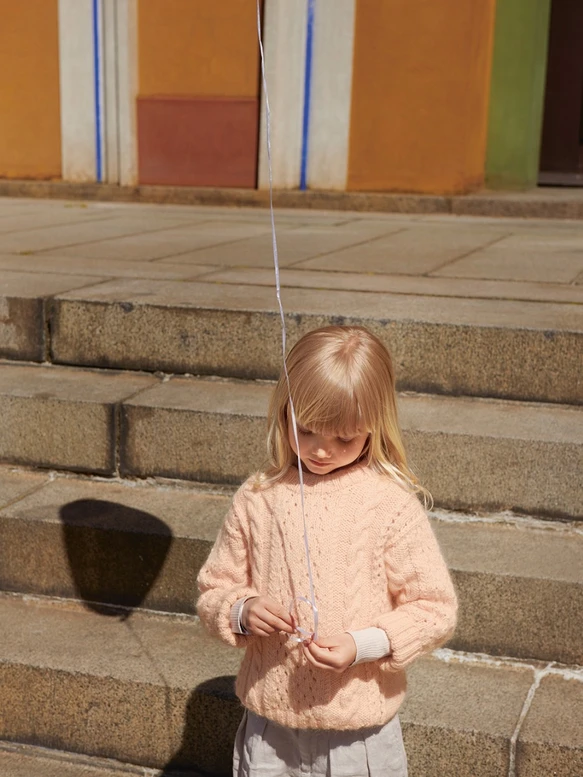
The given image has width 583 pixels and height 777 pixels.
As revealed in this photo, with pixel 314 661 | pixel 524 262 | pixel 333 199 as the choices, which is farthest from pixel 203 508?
pixel 333 199

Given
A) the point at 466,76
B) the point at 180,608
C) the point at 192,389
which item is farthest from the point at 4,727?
the point at 466,76

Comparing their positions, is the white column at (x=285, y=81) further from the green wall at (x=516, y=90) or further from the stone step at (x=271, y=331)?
the stone step at (x=271, y=331)

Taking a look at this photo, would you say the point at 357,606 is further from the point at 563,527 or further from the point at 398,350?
the point at 398,350

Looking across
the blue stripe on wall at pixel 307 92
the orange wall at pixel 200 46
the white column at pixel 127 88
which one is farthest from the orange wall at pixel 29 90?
the blue stripe on wall at pixel 307 92

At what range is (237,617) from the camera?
5.74ft

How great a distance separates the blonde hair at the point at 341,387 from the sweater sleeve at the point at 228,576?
0.20 meters

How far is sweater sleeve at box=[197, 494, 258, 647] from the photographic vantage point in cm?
179

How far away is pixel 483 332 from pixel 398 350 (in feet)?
0.87

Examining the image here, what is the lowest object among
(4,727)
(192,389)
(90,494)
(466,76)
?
(4,727)

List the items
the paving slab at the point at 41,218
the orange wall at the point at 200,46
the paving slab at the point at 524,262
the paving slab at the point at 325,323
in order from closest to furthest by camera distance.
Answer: the paving slab at the point at 325,323
the paving slab at the point at 524,262
the paving slab at the point at 41,218
the orange wall at the point at 200,46

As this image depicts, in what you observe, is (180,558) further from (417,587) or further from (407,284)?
(407,284)

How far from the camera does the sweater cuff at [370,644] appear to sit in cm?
168

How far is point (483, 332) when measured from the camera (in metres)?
3.16

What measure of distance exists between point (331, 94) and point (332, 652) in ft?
21.0
